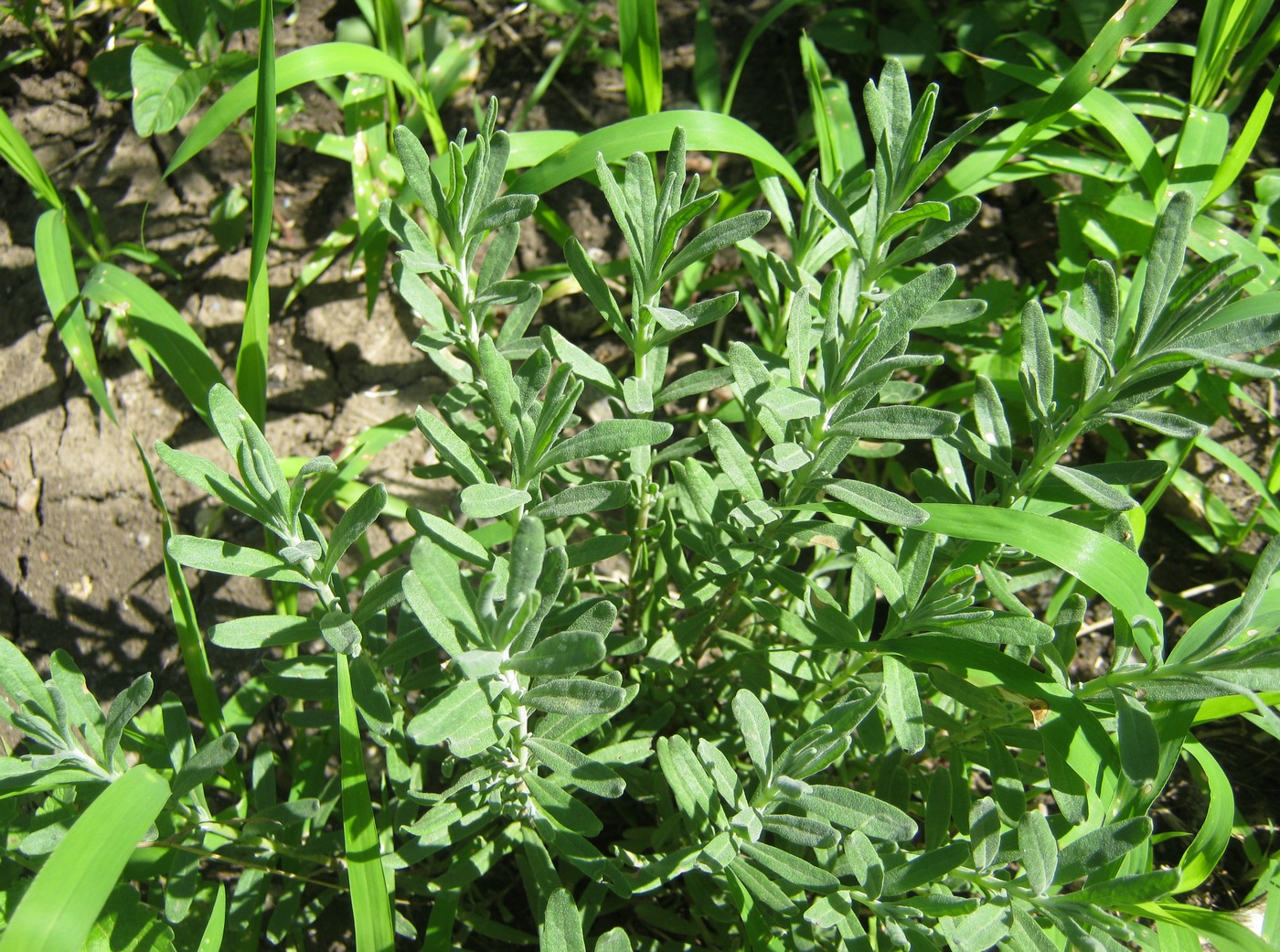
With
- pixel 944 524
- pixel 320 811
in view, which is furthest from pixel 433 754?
pixel 944 524

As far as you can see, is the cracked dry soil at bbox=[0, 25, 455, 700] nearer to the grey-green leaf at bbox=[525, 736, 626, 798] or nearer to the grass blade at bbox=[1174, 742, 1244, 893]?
the grey-green leaf at bbox=[525, 736, 626, 798]

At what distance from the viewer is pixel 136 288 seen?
210 cm

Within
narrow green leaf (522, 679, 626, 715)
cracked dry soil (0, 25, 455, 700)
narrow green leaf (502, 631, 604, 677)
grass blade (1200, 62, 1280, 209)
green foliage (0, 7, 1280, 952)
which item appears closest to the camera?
narrow green leaf (502, 631, 604, 677)

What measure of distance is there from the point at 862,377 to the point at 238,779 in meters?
1.55

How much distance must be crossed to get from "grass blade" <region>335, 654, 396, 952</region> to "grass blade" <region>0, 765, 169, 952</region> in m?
0.28

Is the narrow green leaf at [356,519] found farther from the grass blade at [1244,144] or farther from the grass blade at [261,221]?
the grass blade at [1244,144]

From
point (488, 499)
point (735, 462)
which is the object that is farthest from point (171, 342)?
point (735, 462)

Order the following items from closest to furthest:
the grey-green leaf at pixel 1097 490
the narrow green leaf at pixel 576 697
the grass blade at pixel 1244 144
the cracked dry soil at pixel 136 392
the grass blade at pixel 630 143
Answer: the narrow green leaf at pixel 576 697 → the grey-green leaf at pixel 1097 490 → the grass blade at pixel 630 143 → the grass blade at pixel 1244 144 → the cracked dry soil at pixel 136 392

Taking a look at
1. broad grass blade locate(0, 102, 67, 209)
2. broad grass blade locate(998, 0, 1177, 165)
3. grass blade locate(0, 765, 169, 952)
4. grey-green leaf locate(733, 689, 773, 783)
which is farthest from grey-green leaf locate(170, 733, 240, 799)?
broad grass blade locate(998, 0, 1177, 165)

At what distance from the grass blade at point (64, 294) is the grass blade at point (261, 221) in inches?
21.0

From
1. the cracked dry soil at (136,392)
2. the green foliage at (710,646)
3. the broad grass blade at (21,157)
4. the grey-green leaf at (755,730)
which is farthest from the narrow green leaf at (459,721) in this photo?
the broad grass blade at (21,157)

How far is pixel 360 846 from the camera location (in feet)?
4.69

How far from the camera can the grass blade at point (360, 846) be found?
1416mm

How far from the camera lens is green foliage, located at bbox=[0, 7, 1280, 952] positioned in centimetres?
130
